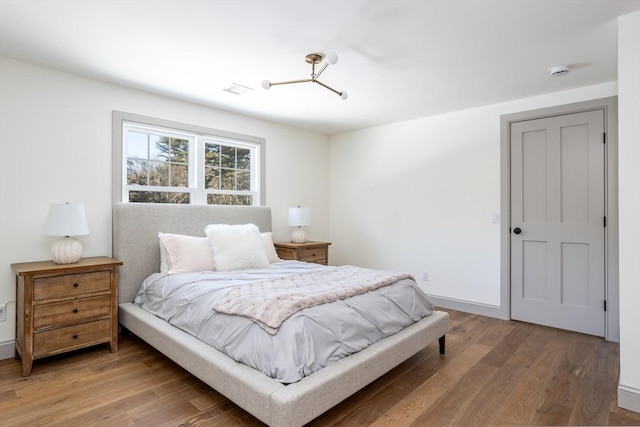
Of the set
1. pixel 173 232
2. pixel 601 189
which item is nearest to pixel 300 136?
pixel 173 232

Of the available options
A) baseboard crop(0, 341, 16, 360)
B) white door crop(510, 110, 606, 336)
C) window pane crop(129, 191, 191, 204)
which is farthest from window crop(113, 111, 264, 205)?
white door crop(510, 110, 606, 336)

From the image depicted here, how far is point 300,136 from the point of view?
516cm

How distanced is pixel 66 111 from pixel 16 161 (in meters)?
0.58

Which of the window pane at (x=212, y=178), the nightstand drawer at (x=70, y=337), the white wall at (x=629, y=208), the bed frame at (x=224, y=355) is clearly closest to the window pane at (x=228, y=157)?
the window pane at (x=212, y=178)

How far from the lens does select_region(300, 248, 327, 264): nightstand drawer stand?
14.8 ft

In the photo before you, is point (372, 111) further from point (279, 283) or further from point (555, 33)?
point (279, 283)

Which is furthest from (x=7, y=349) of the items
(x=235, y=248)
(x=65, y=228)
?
(x=235, y=248)

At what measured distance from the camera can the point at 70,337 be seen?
2.70 meters

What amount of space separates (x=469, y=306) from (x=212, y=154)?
3.52 meters

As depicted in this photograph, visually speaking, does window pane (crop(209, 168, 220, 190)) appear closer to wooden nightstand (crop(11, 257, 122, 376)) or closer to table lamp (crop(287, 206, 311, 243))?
table lamp (crop(287, 206, 311, 243))

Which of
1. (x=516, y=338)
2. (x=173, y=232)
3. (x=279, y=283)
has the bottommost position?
(x=516, y=338)

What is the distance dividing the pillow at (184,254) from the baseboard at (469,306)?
280 centimetres

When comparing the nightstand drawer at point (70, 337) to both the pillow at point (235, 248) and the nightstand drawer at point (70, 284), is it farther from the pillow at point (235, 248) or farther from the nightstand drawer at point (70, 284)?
the pillow at point (235, 248)

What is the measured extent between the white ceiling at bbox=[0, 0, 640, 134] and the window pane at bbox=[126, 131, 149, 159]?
1.58 feet
